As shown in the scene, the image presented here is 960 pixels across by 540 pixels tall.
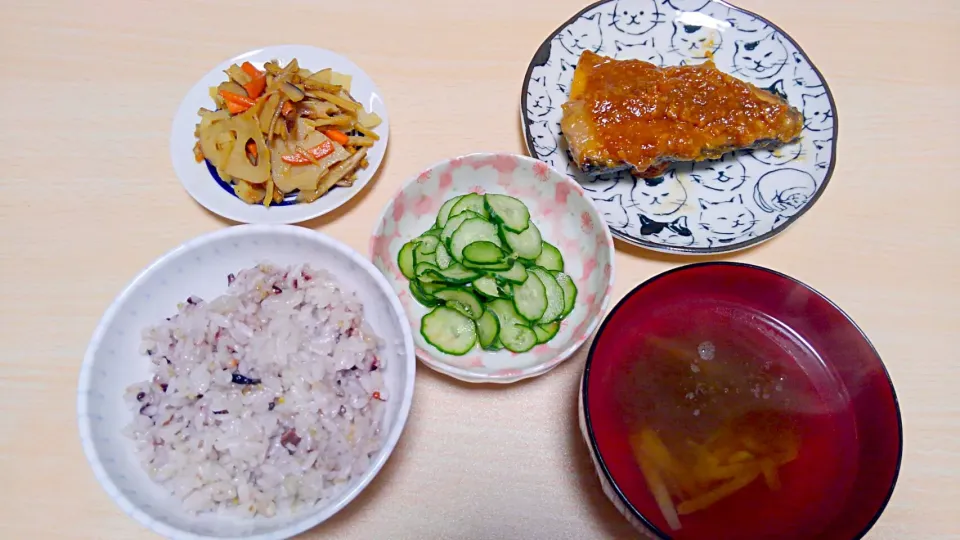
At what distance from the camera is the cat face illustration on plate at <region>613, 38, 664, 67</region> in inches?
82.0

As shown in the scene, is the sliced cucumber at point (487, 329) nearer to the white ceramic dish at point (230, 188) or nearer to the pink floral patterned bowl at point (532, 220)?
the pink floral patterned bowl at point (532, 220)

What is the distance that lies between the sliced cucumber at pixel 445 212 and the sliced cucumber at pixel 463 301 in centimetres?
24

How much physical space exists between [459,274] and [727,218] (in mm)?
861

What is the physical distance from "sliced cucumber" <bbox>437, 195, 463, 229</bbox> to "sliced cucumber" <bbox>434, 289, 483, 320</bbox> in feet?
0.77

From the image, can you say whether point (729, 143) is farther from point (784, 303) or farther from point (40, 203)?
point (40, 203)

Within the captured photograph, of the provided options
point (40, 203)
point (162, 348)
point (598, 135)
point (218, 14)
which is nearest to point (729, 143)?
point (598, 135)

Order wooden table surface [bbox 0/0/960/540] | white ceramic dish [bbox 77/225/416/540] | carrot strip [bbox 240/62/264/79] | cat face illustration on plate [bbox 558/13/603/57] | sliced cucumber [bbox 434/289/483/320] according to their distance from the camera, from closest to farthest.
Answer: white ceramic dish [bbox 77/225/416/540] → wooden table surface [bbox 0/0/960/540] → sliced cucumber [bbox 434/289/483/320] → carrot strip [bbox 240/62/264/79] → cat face illustration on plate [bbox 558/13/603/57]

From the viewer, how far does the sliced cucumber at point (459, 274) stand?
1594 mm

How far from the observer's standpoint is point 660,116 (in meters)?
1.87

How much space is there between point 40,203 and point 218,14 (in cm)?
90

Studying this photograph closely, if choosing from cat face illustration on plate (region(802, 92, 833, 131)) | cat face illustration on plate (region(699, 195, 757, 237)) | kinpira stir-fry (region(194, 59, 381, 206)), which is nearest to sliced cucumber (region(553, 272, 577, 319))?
cat face illustration on plate (region(699, 195, 757, 237))

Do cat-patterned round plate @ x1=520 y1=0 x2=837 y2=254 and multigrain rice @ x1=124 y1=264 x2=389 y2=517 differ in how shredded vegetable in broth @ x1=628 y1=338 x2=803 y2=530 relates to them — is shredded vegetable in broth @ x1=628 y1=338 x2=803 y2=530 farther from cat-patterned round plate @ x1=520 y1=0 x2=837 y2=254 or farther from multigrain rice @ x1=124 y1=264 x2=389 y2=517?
multigrain rice @ x1=124 y1=264 x2=389 y2=517

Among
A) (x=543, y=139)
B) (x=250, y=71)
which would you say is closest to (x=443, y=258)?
(x=543, y=139)

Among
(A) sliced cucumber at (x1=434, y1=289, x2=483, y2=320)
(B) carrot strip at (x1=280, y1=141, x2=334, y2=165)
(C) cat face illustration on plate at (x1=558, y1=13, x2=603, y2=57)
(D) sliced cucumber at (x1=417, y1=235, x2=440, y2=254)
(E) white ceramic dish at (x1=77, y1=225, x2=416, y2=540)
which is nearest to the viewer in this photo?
(E) white ceramic dish at (x1=77, y1=225, x2=416, y2=540)
